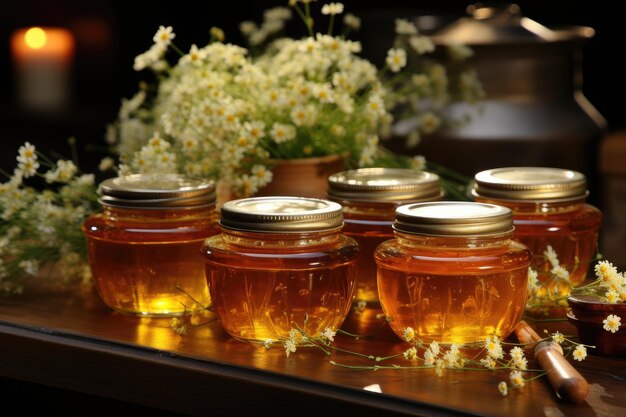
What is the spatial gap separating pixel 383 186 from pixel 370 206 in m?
0.03

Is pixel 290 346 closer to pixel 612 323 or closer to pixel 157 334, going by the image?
pixel 157 334

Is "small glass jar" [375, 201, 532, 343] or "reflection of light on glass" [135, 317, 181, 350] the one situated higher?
"small glass jar" [375, 201, 532, 343]

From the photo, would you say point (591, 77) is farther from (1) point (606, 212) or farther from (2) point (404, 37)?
(2) point (404, 37)

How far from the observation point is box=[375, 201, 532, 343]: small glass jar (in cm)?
100

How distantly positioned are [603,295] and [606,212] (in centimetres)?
118

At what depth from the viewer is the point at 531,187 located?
1.16 metres

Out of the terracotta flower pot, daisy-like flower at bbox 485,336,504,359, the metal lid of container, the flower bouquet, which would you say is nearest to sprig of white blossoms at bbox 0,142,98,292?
the flower bouquet

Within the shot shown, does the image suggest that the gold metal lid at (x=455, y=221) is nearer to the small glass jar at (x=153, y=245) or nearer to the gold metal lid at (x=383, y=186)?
the gold metal lid at (x=383, y=186)

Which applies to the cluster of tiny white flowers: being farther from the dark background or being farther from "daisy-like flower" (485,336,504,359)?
the dark background

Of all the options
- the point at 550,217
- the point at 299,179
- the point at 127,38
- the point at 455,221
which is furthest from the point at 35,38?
the point at 455,221

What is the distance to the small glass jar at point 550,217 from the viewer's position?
1.17 metres

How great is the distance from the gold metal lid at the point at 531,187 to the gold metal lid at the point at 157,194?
13.1 inches

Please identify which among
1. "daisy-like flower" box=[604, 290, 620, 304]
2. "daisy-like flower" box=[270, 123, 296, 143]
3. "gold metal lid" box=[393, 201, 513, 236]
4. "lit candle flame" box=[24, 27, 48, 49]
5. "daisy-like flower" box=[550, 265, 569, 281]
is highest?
"lit candle flame" box=[24, 27, 48, 49]

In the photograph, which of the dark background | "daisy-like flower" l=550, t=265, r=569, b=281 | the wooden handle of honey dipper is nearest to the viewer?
the wooden handle of honey dipper
